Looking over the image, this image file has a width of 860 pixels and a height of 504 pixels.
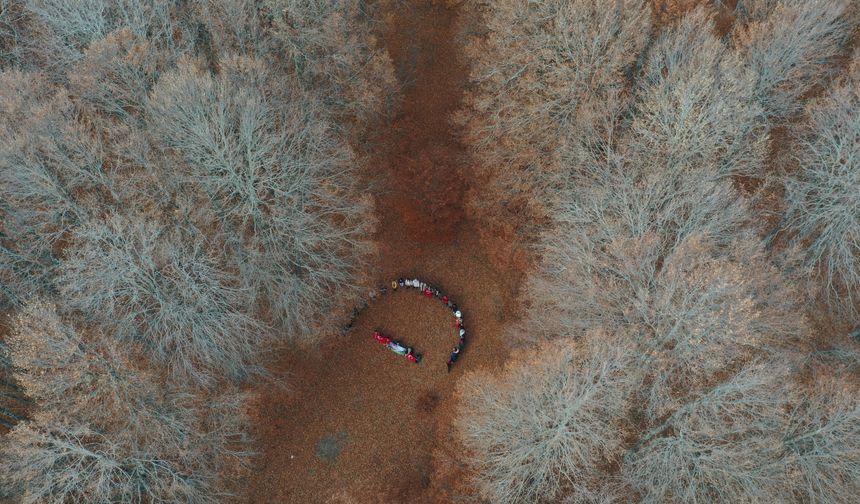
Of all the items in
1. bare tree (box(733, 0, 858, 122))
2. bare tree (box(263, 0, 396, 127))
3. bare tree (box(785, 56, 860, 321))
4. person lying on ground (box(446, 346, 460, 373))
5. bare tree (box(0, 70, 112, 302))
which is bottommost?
person lying on ground (box(446, 346, 460, 373))

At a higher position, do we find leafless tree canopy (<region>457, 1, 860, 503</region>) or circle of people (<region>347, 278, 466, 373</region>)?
leafless tree canopy (<region>457, 1, 860, 503</region>)

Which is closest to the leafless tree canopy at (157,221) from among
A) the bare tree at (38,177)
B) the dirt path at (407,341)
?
the bare tree at (38,177)

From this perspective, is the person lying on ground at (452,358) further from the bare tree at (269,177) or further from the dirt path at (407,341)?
the bare tree at (269,177)

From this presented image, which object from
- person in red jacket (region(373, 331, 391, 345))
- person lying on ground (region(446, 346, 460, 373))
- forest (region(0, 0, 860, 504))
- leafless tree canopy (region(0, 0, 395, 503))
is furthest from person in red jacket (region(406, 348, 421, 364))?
leafless tree canopy (region(0, 0, 395, 503))

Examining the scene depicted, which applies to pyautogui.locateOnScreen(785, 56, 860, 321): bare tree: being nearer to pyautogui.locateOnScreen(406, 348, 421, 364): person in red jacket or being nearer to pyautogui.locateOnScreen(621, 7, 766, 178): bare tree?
pyautogui.locateOnScreen(621, 7, 766, 178): bare tree

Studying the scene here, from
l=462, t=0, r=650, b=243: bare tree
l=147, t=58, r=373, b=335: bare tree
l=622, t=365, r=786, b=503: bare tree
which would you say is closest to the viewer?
l=622, t=365, r=786, b=503: bare tree

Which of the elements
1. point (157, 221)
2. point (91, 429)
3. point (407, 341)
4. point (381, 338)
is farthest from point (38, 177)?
point (407, 341)
